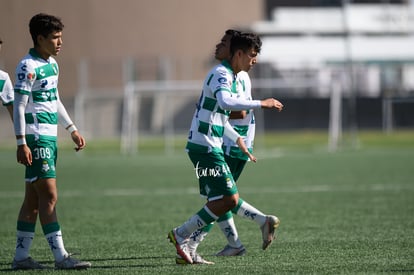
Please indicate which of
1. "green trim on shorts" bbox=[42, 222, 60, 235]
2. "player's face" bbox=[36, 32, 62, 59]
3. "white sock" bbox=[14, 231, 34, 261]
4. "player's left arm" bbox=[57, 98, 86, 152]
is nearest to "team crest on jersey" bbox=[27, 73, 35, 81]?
"player's face" bbox=[36, 32, 62, 59]

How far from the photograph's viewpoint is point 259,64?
40.4 metres

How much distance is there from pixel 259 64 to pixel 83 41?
8083 millimetres

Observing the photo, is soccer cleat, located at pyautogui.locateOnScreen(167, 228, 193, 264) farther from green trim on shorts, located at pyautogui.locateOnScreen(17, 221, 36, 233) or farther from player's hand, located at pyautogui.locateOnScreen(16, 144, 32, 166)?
player's hand, located at pyautogui.locateOnScreen(16, 144, 32, 166)

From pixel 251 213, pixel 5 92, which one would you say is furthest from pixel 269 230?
pixel 5 92

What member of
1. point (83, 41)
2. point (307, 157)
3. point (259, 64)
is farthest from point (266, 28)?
point (307, 157)

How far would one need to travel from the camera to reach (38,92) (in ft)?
23.3

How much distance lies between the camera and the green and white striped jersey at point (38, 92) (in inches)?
275

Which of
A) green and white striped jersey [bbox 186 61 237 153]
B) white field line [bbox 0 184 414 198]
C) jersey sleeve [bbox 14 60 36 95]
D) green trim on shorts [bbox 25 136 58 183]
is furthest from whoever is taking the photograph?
white field line [bbox 0 184 414 198]

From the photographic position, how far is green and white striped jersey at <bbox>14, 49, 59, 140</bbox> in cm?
698

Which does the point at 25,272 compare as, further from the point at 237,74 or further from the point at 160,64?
the point at 160,64

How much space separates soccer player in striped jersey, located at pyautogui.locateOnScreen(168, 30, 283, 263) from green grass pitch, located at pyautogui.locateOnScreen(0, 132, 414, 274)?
1.29ft

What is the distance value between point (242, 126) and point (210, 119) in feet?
3.29

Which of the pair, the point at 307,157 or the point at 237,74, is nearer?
the point at 237,74

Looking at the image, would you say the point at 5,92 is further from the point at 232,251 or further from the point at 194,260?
the point at 232,251
